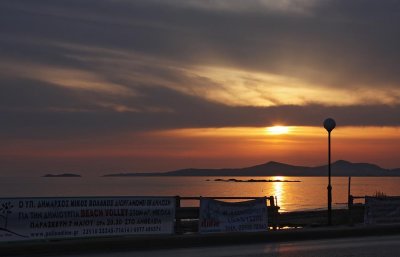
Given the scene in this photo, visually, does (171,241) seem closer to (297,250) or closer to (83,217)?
(83,217)

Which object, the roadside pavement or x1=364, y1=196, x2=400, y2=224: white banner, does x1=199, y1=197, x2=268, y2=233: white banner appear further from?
x1=364, y1=196, x2=400, y2=224: white banner

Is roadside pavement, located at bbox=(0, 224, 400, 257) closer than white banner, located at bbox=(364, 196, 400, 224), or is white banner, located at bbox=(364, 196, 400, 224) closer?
roadside pavement, located at bbox=(0, 224, 400, 257)

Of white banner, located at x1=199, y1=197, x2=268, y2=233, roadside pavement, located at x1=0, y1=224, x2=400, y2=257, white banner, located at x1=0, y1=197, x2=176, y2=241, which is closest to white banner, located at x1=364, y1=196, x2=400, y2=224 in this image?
roadside pavement, located at x1=0, y1=224, x2=400, y2=257

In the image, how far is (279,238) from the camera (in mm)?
17953

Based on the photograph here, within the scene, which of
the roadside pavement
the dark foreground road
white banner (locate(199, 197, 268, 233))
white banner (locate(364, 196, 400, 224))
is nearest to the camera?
the dark foreground road

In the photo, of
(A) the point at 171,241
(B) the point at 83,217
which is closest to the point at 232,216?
(A) the point at 171,241

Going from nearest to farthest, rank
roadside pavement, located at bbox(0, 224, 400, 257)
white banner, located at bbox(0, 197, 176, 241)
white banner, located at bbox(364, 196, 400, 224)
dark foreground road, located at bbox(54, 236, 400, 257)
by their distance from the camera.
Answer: dark foreground road, located at bbox(54, 236, 400, 257), roadside pavement, located at bbox(0, 224, 400, 257), white banner, located at bbox(0, 197, 176, 241), white banner, located at bbox(364, 196, 400, 224)

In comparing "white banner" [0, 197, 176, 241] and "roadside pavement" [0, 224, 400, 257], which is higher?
"white banner" [0, 197, 176, 241]

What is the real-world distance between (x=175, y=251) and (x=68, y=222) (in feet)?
9.41

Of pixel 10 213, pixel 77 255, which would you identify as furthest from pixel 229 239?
pixel 10 213

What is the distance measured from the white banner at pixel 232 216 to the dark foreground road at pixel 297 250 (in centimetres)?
165

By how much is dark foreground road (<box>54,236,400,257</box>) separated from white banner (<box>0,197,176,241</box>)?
160 cm

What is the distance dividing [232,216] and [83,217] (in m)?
4.87

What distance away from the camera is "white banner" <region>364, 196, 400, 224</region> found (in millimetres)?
21500
